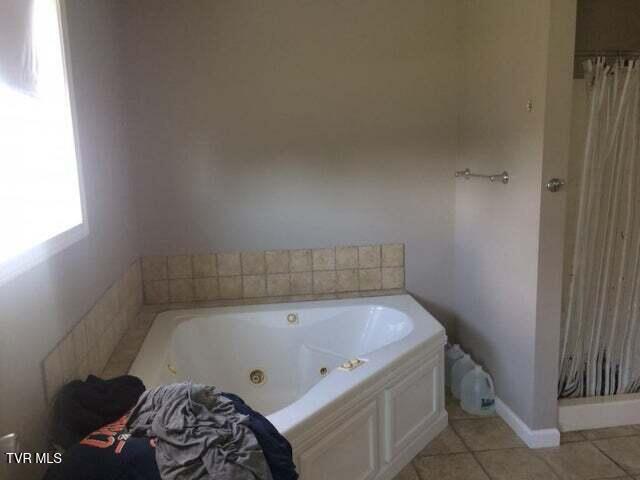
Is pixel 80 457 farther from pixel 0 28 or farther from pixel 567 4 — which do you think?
pixel 567 4

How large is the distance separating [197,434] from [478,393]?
1.81m

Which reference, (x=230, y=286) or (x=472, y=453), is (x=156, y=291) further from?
(x=472, y=453)

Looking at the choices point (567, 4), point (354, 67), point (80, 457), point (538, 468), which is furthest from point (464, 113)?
point (80, 457)

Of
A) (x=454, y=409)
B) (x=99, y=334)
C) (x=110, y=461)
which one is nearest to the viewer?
(x=110, y=461)

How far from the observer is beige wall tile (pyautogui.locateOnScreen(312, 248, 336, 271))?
120 inches

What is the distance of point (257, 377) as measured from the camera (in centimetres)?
277

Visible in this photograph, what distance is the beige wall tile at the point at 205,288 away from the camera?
297cm

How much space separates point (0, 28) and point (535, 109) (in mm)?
1999

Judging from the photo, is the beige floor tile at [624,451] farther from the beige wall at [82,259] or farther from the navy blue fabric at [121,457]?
the beige wall at [82,259]

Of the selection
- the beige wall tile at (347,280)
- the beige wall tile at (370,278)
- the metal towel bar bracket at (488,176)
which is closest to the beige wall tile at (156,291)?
the beige wall tile at (347,280)

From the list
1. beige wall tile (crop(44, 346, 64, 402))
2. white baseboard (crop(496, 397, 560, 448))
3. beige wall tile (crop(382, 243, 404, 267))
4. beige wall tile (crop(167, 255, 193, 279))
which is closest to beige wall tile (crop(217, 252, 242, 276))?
beige wall tile (crop(167, 255, 193, 279))

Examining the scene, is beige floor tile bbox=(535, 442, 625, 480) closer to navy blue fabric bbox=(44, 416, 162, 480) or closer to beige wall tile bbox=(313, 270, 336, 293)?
beige wall tile bbox=(313, 270, 336, 293)

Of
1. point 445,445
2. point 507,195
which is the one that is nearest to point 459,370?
point 445,445

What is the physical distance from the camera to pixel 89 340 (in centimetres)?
188
